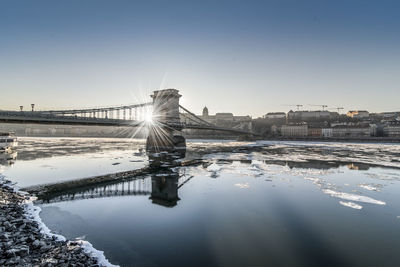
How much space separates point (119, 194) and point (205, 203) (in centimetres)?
530

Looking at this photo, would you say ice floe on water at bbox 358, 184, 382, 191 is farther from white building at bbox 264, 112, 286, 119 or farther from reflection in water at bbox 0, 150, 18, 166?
white building at bbox 264, 112, 286, 119

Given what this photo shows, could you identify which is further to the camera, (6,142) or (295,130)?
(295,130)

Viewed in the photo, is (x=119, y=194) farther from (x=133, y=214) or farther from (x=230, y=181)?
(x=230, y=181)

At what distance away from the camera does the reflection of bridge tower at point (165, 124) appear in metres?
49.3

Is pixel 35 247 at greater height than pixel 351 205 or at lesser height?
greater

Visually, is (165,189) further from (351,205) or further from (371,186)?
(371,186)

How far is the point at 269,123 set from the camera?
564 feet

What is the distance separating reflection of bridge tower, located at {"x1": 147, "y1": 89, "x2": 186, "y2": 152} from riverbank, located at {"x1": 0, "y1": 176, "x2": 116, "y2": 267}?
39.1 meters

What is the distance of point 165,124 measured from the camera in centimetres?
4769

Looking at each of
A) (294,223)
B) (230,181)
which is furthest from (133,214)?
(230,181)

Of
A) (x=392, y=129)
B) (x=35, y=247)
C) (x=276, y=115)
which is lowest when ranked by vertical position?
(x=35, y=247)

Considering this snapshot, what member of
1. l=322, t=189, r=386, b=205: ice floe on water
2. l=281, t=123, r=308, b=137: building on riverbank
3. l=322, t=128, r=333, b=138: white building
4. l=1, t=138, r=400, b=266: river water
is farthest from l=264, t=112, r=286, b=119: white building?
l=322, t=189, r=386, b=205: ice floe on water

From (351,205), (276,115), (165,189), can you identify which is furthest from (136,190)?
(276,115)

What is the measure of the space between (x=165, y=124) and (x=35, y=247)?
1661 inches
